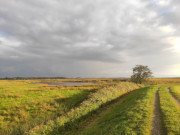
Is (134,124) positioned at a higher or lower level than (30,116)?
higher

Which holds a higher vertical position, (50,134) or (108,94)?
(108,94)

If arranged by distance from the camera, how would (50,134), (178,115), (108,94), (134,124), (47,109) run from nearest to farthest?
(134,124) < (178,115) < (50,134) < (47,109) < (108,94)

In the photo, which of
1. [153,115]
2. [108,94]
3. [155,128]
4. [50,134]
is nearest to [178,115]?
[153,115]

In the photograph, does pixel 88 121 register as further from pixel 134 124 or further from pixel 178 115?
pixel 178 115

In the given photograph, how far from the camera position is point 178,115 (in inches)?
376

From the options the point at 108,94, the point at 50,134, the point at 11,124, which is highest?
the point at 108,94

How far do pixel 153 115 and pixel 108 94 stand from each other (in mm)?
12634

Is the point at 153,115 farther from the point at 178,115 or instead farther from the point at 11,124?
the point at 11,124

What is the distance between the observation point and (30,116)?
1742 cm

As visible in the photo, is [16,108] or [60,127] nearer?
[60,127]

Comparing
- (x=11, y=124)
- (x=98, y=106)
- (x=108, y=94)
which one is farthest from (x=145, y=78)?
(x=11, y=124)

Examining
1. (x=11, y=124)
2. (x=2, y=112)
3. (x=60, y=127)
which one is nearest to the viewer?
(x=60, y=127)

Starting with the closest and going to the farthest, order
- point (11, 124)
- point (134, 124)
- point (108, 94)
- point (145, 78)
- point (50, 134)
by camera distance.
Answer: point (134, 124)
point (50, 134)
point (11, 124)
point (108, 94)
point (145, 78)

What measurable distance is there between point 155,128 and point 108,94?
1477cm
